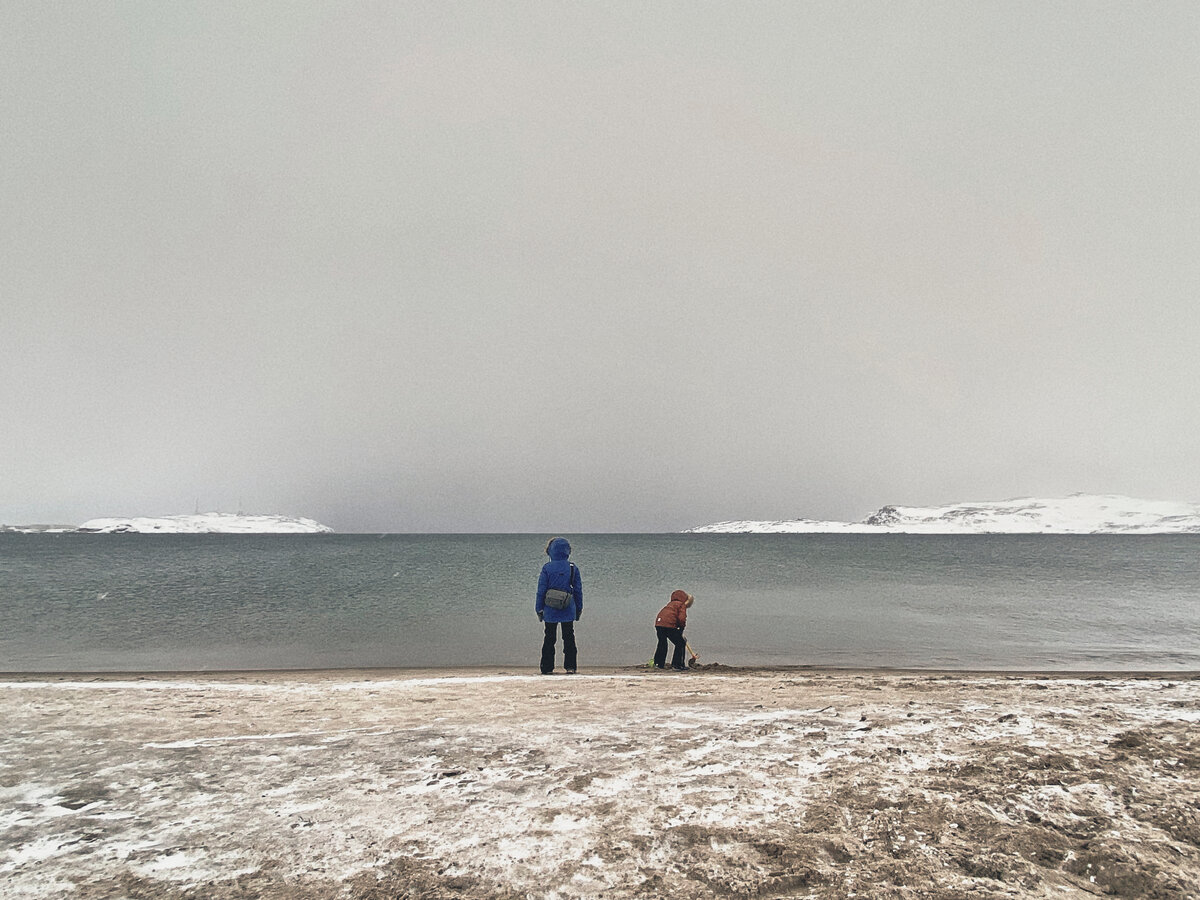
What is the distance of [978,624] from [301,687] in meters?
23.4

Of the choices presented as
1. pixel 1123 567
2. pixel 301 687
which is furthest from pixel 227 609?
pixel 1123 567

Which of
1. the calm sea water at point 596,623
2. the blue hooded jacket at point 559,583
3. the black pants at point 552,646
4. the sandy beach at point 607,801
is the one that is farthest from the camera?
the calm sea water at point 596,623

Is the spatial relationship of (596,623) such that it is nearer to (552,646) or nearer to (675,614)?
(675,614)

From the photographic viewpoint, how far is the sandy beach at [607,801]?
11.5 feet

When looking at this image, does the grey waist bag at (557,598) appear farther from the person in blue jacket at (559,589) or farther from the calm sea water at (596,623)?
the calm sea water at (596,623)

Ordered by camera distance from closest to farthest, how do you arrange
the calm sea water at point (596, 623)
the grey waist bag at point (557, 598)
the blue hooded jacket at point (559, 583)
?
the grey waist bag at point (557, 598)
the blue hooded jacket at point (559, 583)
the calm sea water at point (596, 623)

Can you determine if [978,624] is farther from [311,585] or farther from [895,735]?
[311,585]

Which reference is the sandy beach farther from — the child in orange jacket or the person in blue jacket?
the child in orange jacket

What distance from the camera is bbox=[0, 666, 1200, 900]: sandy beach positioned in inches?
138

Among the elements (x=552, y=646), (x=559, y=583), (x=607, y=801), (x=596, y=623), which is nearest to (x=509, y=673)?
(x=552, y=646)

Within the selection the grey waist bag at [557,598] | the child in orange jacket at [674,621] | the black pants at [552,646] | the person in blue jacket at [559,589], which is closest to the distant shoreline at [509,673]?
the black pants at [552,646]

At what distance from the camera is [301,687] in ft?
33.9

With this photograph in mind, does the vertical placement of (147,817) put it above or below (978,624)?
above

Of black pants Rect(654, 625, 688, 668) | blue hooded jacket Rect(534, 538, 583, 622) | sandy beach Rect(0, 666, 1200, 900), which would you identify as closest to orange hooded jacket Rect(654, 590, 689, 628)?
black pants Rect(654, 625, 688, 668)
